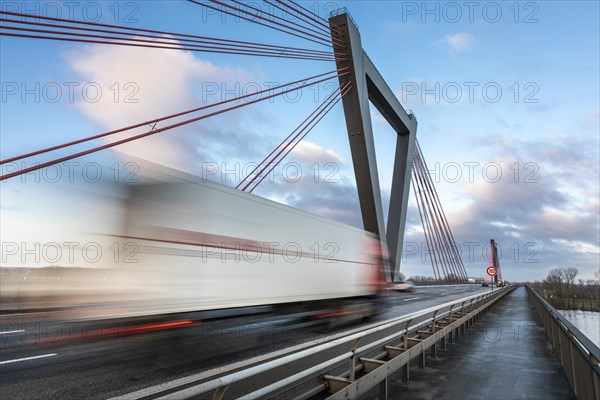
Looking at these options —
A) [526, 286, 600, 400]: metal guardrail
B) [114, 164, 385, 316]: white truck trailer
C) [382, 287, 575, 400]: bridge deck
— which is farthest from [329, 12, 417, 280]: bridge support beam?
[526, 286, 600, 400]: metal guardrail

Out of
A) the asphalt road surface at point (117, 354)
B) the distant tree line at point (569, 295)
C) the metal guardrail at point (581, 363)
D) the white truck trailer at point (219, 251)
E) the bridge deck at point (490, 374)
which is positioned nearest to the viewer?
the metal guardrail at point (581, 363)

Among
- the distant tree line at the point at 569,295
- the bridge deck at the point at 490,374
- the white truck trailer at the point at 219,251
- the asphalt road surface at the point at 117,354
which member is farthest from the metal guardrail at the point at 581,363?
the distant tree line at the point at 569,295

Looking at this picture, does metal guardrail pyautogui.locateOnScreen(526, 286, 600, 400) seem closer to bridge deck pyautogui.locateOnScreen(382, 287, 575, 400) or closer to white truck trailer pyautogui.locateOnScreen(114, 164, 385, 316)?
bridge deck pyautogui.locateOnScreen(382, 287, 575, 400)

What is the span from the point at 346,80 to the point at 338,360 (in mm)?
16236

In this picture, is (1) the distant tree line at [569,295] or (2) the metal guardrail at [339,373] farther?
(1) the distant tree line at [569,295]

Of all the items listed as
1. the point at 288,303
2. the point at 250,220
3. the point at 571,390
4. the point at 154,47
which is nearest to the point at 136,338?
the point at 250,220

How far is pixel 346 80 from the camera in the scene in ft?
60.8

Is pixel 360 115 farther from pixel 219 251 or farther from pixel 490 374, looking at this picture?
pixel 490 374

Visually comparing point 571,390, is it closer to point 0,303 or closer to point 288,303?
point 288,303

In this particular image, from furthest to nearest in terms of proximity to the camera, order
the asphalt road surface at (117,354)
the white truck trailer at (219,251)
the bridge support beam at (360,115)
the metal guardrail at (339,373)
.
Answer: the bridge support beam at (360,115) → the white truck trailer at (219,251) → the asphalt road surface at (117,354) → the metal guardrail at (339,373)

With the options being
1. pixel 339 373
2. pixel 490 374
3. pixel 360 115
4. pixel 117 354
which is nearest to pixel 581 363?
pixel 490 374

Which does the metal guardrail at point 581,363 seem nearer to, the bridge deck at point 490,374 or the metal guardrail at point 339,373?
the bridge deck at point 490,374

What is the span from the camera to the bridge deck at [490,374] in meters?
5.25

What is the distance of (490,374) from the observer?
627 cm
